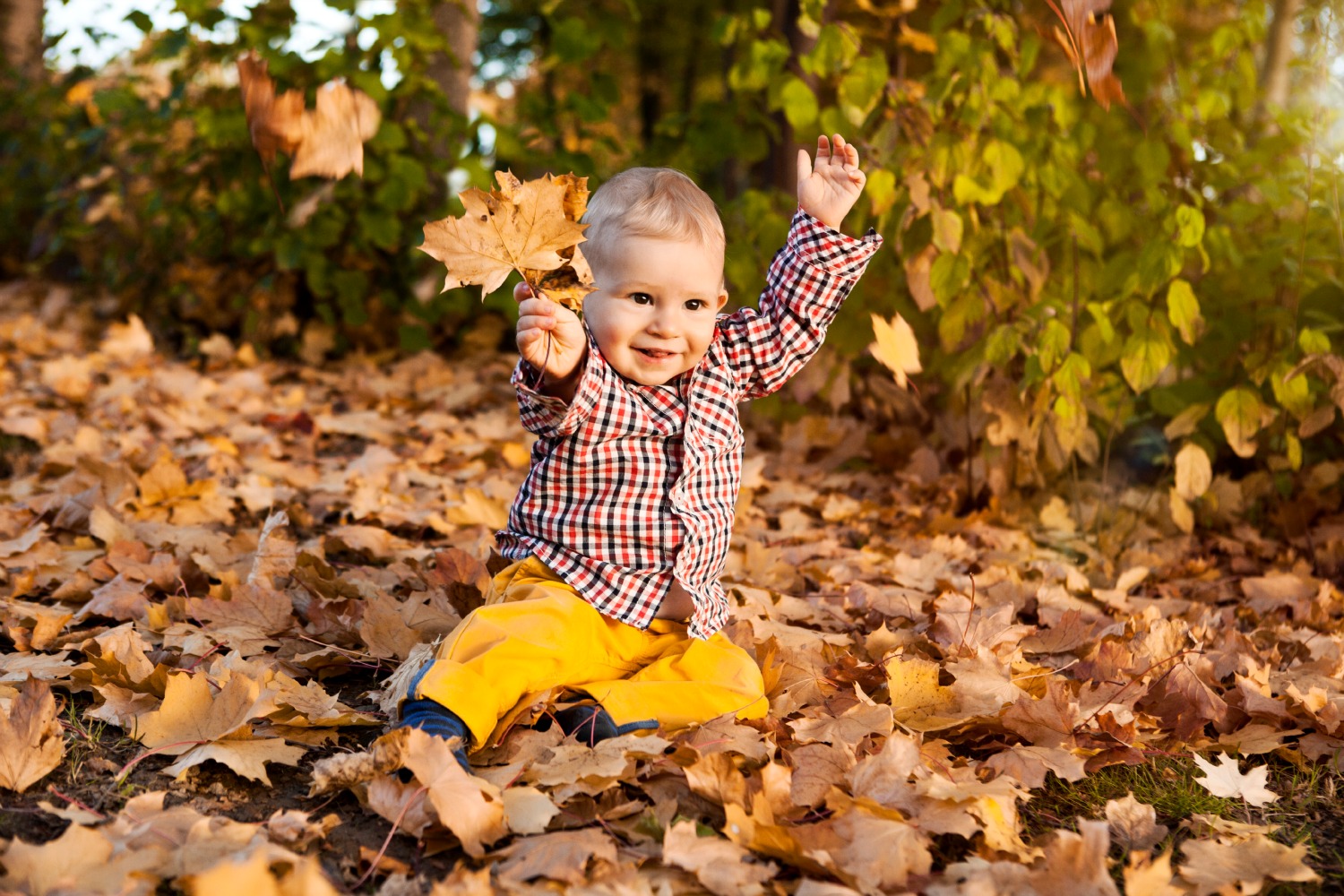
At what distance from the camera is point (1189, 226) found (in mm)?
2740

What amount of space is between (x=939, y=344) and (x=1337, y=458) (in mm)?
1287

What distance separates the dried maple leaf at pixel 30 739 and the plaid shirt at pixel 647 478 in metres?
0.81

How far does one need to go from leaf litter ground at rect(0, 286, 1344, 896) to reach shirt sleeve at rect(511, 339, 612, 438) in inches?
19.3

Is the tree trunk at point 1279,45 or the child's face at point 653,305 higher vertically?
the tree trunk at point 1279,45

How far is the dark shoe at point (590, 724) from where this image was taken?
1817mm

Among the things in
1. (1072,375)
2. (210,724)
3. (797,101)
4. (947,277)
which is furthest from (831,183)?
(210,724)

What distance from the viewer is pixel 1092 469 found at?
3762 millimetres

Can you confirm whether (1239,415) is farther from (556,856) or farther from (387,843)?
(387,843)

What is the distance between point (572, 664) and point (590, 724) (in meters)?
0.12

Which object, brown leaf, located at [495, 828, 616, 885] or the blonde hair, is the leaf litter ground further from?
the blonde hair

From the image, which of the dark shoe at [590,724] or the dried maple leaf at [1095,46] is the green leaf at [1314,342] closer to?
the dried maple leaf at [1095,46]

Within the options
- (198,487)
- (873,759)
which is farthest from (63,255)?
(873,759)

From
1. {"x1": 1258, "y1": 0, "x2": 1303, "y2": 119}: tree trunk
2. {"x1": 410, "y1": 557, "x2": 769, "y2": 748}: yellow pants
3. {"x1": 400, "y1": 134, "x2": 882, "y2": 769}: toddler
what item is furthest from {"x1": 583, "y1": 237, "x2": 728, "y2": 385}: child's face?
{"x1": 1258, "y1": 0, "x2": 1303, "y2": 119}: tree trunk

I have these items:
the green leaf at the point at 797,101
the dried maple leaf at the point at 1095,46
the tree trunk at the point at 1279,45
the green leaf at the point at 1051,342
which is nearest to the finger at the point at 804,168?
the dried maple leaf at the point at 1095,46
